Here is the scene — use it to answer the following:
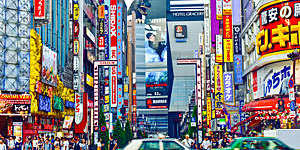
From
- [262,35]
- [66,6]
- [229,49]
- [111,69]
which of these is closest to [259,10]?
[262,35]

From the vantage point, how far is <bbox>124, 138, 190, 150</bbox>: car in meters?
17.9

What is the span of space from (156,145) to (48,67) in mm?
36399

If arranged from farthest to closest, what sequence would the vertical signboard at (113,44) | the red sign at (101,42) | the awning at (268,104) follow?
the vertical signboard at (113,44), the red sign at (101,42), the awning at (268,104)

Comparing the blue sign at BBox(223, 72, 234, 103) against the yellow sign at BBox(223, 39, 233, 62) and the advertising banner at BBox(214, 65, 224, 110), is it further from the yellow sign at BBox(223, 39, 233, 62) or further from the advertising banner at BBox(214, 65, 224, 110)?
the yellow sign at BBox(223, 39, 233, 62)

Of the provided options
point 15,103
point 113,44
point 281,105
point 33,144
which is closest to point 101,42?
point 113,44

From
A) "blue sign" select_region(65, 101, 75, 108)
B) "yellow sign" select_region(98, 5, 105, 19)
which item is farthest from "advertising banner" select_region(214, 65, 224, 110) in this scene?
"yellow sign" select_region(98, 5, 105, 19)

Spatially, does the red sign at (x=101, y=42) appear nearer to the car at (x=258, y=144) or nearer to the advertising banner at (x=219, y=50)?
the advertising banner at (x=219, y=50)

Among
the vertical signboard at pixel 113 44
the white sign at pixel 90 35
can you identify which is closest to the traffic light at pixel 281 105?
the vertical signboard at pixel 113 44

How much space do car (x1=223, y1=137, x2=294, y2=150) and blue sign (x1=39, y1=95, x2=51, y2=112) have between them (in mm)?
33586

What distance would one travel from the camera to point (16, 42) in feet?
157

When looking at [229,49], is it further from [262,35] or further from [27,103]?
[27,103]

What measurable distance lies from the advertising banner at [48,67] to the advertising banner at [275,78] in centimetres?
2140

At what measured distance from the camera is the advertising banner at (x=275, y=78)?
4550 cm

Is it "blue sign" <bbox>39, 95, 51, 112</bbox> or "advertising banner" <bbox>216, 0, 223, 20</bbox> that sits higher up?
"advertising banner" <bbox>216, 0, 223, 20</bbox>
